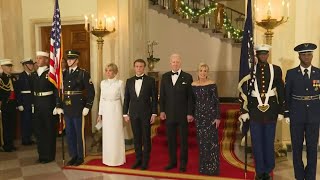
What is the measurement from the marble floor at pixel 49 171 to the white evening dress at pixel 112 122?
41 cm

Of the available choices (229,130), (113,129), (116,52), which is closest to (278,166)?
(229,130)

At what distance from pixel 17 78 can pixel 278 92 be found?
4.90 meters

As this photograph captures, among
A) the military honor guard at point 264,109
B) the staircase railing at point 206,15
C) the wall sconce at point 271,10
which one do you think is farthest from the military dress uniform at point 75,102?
the staircase railing at point 206,15

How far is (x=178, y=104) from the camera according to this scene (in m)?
5.04

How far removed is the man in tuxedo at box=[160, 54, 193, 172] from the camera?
16.5ft

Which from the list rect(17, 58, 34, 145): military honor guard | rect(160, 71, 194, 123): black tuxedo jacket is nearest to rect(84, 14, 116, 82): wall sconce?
rect(17, 58, 34, 145): military honor guard

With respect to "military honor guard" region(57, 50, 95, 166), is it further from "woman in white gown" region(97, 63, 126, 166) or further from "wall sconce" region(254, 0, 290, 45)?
"wall sconce" region(254, 0, 290, 45)

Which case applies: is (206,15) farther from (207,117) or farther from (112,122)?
(207,117)

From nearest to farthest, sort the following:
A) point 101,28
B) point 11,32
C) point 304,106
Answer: point 304,106
point 101,28
point 11,32

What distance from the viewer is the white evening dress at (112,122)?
18.1 feet

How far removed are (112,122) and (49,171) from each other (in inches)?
45.6

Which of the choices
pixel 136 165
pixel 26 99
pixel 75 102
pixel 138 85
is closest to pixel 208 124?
pixel 138 85

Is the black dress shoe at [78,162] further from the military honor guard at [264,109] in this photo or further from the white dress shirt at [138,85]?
the military honor guard at [264,109]

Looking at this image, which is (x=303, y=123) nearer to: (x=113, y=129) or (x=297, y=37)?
(x=297, y=37)
